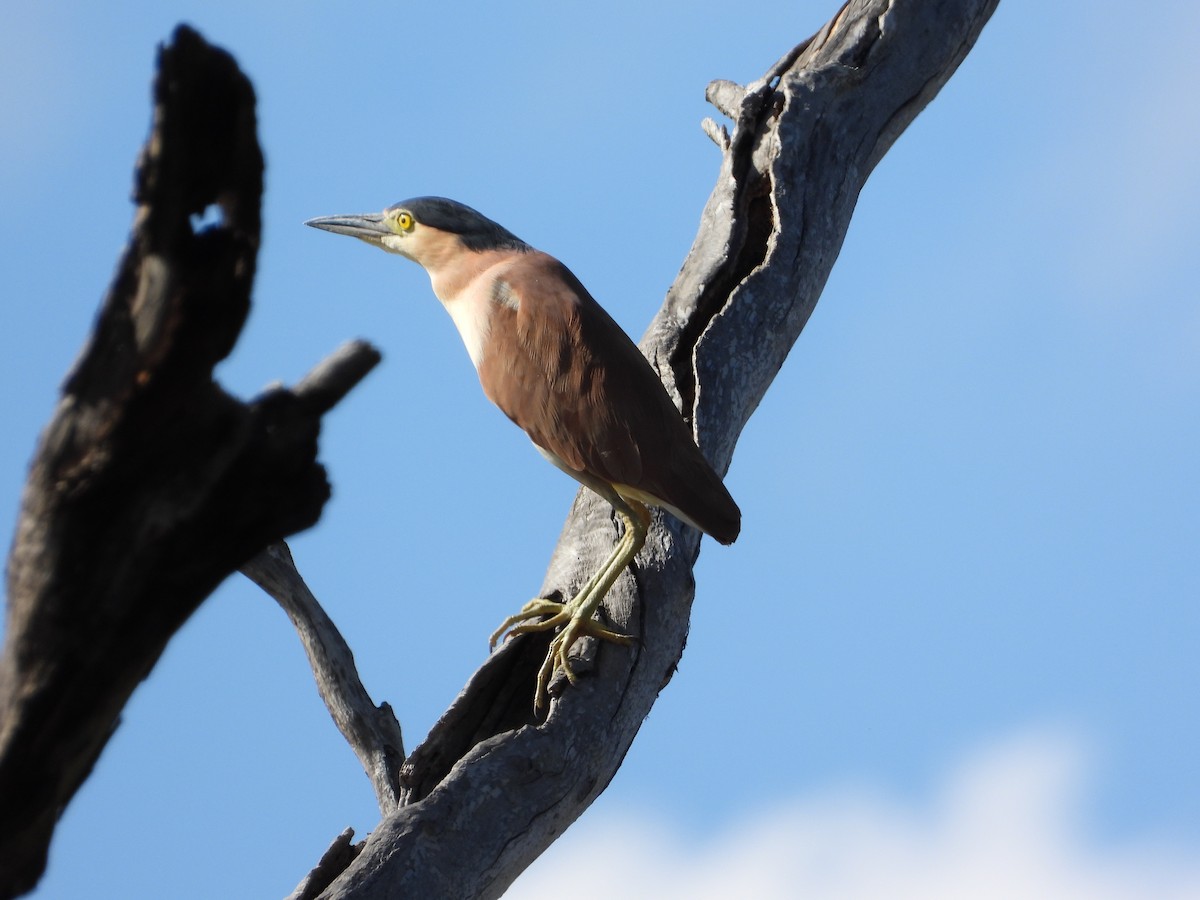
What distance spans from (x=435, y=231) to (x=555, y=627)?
1.25 meters

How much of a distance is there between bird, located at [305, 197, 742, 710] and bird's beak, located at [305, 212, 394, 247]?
48 cm

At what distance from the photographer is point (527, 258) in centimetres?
353

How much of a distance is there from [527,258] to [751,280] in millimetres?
822

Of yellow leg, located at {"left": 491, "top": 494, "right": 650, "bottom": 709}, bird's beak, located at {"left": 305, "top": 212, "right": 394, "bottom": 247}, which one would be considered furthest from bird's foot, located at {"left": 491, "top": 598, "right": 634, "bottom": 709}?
bird's beak, located at {"left": 305, "top": 212, "right": 394, "bottom": 247}

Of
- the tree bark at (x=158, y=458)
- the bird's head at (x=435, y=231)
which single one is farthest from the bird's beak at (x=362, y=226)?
the tree bark at (x=158, y=458)

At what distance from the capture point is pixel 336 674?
3.96 m

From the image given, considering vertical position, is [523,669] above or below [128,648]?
above

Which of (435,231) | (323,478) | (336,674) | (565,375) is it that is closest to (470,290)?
(435,231)

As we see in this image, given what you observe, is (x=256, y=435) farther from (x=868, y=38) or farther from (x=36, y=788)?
(x=868, y=38)

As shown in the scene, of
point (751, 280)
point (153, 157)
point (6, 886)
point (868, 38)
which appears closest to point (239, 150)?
point (153, 157)

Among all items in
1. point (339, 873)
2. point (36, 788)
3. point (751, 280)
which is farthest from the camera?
point (751, 280)

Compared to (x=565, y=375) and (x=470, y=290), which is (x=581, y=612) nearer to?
(x=565, y=375)

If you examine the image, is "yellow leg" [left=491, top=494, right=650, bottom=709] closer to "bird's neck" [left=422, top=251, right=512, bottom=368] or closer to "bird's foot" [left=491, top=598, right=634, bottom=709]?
"bird's foot" [left=491, top=598, right=634, bottom=709]

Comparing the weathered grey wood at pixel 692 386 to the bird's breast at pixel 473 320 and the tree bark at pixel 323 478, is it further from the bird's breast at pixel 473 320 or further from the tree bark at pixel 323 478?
the bird's breast at pixel 473 320
